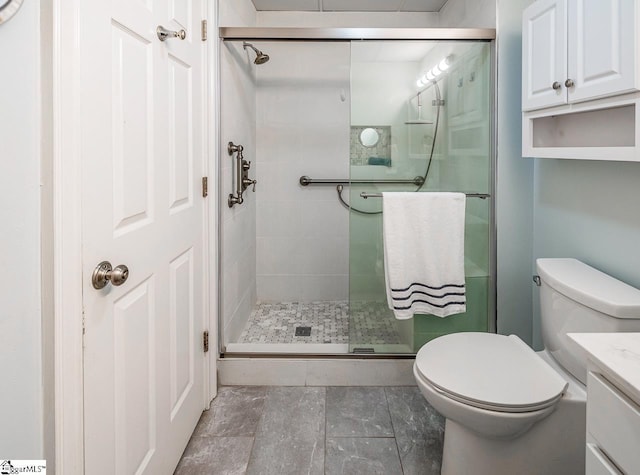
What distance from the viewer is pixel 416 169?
7.69 ft

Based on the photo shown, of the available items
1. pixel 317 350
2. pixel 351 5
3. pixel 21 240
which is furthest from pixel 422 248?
pixel 351 5

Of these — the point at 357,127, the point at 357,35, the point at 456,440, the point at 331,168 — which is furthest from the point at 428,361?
the point at 331,168

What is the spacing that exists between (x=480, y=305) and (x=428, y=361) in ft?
2.99

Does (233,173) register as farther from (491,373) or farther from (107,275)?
(491,373)

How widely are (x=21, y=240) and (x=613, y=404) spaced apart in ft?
3.79

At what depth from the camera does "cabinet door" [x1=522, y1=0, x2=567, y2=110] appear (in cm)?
170

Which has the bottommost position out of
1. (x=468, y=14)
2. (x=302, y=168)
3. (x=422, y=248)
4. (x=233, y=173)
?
(x=422, y=248)

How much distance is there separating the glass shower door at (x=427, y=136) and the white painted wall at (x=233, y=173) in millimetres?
649

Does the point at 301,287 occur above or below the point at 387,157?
below

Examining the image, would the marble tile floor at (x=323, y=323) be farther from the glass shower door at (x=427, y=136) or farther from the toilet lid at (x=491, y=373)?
the toilet lid at (x=491, y=373)

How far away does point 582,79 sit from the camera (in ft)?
5.20

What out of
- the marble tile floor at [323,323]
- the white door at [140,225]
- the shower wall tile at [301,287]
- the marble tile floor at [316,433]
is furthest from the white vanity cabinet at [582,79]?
the shower wall tile at [301,287]

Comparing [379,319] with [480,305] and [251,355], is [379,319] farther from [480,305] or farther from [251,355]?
[251,355]
